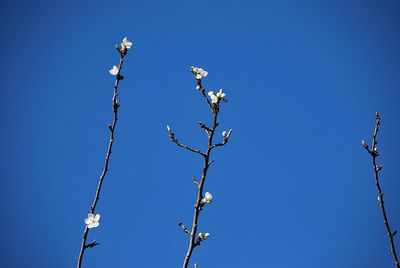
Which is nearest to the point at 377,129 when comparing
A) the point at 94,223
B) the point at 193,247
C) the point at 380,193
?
the point at 380,193

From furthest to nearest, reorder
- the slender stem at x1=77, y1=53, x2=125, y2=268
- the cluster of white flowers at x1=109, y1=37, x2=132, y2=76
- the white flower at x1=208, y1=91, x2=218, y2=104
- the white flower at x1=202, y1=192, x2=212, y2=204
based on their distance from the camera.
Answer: the white flower at x1=202, y1=192, x2=212, y2=204
the white flower at x1=208, y1=91, x2=218, y2=104
the cluster of white flowers at x1=109, y1=37, x2=132, y2=76
the slender stem at x1=77, y1=53, x2=125, y2=268

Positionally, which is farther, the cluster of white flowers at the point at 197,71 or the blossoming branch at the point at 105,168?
the cluster of white flowers at the point at 197,71

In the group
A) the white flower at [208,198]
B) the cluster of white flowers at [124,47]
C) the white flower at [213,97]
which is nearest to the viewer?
the cluster of white flowers at [124,47]

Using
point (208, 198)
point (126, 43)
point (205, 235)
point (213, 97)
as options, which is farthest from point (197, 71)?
point (205, 235)

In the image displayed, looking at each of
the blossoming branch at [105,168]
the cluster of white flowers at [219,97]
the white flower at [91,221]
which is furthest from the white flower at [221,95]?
the white flower at [91,221]

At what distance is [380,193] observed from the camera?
156 inches

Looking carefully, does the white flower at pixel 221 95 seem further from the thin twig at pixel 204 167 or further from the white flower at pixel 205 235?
the white flower at pixel 205 235

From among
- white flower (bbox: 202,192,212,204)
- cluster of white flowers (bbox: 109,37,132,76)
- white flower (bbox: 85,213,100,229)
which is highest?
cluster of white flowers (bbox: 109,37,132,76)

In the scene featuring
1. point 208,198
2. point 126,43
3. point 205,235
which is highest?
point 126,43

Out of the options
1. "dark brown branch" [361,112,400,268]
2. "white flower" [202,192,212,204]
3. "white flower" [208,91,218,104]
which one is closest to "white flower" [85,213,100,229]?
"white flower" [202,192,212,204]

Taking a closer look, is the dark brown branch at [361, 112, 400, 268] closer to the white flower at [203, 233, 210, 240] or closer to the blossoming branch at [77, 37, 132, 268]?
the white flower at [203, 233, 210, 240]

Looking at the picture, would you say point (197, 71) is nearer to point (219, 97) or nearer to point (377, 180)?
point (219, 97)

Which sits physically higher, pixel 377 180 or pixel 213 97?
pixel 213 97

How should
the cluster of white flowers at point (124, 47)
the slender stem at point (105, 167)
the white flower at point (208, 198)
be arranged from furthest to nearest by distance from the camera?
1. the white flower at point (208, 198)
2. the cluster of white flowers at point (124, 47)
3. the slender stem at point (105, 167)
